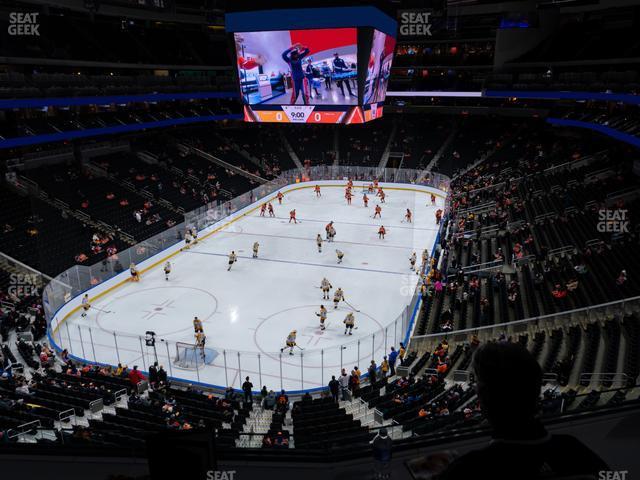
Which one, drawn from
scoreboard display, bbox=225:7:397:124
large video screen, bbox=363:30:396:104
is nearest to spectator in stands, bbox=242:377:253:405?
scoreboard display, bbox=225:7:397:124

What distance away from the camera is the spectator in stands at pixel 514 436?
1729 mm

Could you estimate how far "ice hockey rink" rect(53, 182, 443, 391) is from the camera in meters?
15.4

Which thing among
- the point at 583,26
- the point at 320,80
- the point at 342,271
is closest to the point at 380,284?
the point at 342,271

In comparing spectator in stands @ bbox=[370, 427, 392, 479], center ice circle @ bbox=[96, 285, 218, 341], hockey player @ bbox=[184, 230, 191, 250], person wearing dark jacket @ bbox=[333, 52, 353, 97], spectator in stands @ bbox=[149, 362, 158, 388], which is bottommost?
center ice circle @ bbox=[96, 285, 218, 341]

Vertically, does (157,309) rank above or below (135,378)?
below

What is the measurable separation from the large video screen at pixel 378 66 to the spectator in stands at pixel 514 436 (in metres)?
22.7

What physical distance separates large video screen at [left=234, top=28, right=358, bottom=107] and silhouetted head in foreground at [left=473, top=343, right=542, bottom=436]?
2222cm

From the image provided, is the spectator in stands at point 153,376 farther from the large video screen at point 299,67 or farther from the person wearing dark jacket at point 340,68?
the person wearing dark jacket at point 340,68

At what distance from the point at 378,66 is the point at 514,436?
25021 mm

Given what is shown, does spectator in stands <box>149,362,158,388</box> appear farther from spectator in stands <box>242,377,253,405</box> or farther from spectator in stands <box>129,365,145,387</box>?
spectator in stands <box>242,377,253,405</box>

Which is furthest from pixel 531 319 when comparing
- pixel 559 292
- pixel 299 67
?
pixel 299 67

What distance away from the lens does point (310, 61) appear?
22844 mm

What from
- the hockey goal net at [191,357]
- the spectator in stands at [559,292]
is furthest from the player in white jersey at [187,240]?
the spectator in stands at [559,292]

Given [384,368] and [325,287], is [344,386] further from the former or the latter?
[325,287]
